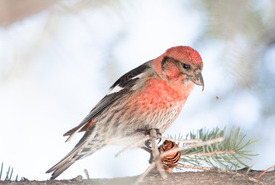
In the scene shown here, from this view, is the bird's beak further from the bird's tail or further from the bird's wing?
the bird's tail

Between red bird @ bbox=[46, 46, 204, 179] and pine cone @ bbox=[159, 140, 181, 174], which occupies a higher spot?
red bird @ bbox=[46, 46, 204, 179]

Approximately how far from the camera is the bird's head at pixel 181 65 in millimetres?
1552

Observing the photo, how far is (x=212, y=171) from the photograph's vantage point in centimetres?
138

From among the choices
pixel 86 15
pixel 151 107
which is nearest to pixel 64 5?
pixel 86 15

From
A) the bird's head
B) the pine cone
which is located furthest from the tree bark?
the bird's head

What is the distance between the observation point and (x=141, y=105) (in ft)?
5.30

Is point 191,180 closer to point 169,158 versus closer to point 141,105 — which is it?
point 169,158

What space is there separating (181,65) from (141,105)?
255mm

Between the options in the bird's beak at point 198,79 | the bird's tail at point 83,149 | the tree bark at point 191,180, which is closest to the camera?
the tree bark at point 191,180

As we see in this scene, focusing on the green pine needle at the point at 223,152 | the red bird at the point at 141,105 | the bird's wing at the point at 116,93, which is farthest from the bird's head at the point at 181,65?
the green pine needle at the point at 223,152

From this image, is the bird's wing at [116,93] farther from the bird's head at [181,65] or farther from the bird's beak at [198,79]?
the bird's beak at [198,79]

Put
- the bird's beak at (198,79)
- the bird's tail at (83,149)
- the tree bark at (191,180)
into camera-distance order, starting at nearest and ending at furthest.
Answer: the tree bark at (191,180)
the bird's beak at (198,79)
the bird's tail at (83,149)

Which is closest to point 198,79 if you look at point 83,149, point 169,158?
point 169,158

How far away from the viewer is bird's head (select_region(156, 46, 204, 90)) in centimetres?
155
